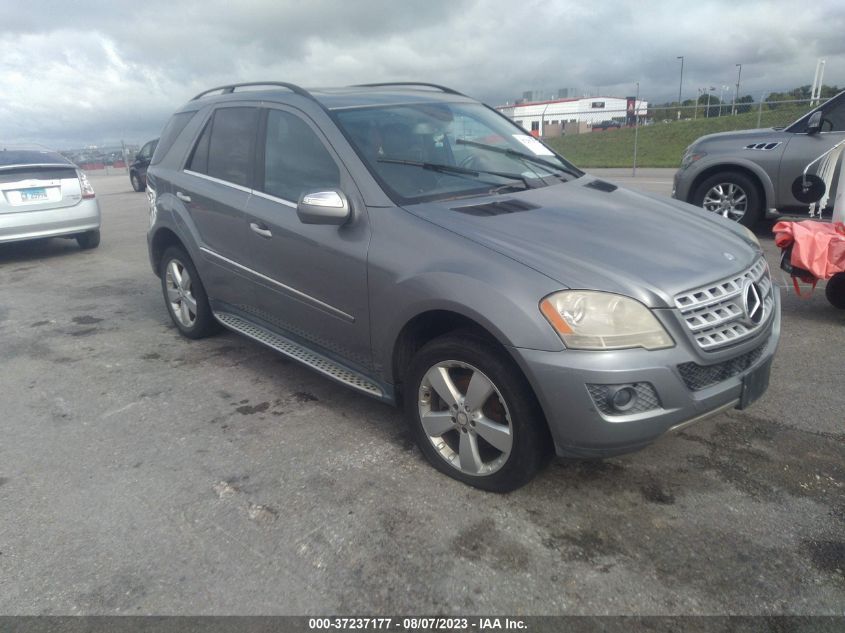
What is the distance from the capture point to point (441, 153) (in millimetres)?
3695

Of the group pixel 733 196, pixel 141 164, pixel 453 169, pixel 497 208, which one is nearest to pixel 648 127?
pixel 141 164

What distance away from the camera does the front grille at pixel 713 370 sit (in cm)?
259

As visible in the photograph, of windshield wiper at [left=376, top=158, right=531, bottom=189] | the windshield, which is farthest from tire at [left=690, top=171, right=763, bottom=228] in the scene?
windshield wiper at [left=376, top=158, right=531, bottom=189]

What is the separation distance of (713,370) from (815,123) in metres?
6.40

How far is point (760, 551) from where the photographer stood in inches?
99.3

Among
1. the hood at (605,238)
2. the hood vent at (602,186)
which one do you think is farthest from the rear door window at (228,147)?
the hood vent at (602,186)

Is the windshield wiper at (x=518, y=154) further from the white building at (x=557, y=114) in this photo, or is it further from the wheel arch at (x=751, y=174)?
the white building at (x=557, y=114)

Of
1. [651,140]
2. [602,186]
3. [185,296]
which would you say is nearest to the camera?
[602,186]

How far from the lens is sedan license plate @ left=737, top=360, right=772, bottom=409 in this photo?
281 centimetres

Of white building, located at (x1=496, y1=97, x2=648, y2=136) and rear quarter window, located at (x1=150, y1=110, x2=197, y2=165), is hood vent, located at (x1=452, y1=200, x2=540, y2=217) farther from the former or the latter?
white building, located at (x1=496, y1=97, x2=648, y2=136)

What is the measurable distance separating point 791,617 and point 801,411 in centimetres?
171

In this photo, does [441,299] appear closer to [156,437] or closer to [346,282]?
[346,282]

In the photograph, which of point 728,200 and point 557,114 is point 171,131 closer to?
point 728,200

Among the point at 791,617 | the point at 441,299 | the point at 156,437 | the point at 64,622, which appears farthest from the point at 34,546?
the point at 791,617
